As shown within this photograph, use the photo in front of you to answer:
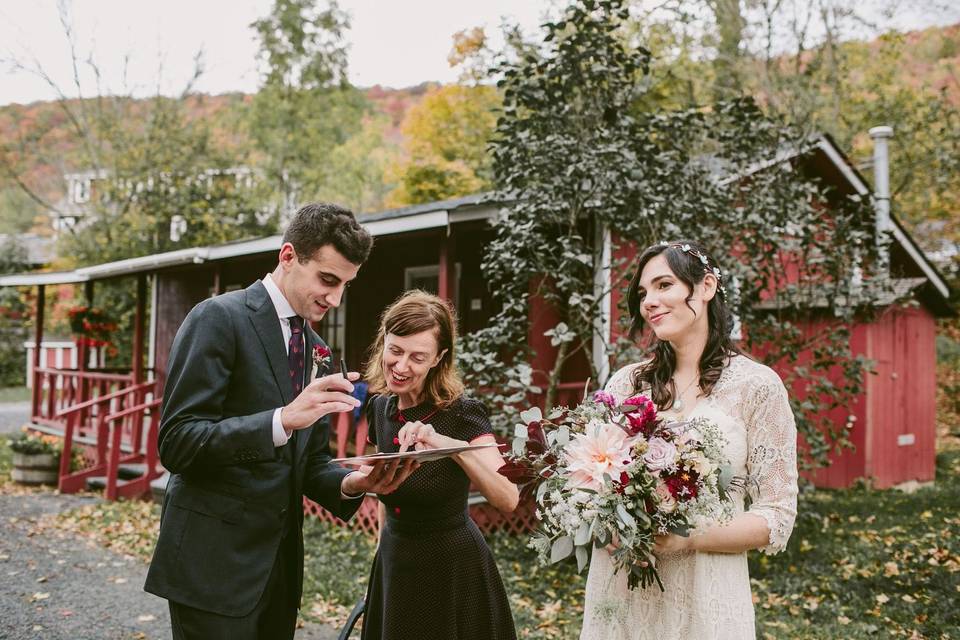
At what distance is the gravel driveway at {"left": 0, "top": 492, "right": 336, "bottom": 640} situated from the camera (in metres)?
5.77

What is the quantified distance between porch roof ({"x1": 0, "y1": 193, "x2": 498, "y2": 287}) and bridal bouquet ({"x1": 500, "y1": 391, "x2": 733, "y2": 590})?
4.60m

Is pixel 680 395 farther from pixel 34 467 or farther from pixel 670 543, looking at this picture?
pixel 34 467

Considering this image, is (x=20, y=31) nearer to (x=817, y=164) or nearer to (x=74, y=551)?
(x=74, y=551)

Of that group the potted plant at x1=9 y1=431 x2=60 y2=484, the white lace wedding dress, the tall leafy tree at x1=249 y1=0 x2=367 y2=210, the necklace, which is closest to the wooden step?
the potted plant at x1=9 y1=431 x2=60 y2=484

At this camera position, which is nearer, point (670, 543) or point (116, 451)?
point (670, 543)

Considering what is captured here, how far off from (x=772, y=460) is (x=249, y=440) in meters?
1.56

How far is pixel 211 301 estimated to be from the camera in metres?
2.45

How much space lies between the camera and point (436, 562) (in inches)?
111

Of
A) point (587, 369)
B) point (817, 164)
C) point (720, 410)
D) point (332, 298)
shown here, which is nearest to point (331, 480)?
point (332, 298)

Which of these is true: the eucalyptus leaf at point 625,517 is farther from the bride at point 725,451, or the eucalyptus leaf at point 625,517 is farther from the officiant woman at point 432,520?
the officiant woman at point 432,520

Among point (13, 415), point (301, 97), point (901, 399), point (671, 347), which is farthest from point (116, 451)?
point (301, 97)

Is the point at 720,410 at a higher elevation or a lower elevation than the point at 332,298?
lower

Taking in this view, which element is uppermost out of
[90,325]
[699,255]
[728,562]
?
[90,325]

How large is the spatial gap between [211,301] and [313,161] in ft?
106
